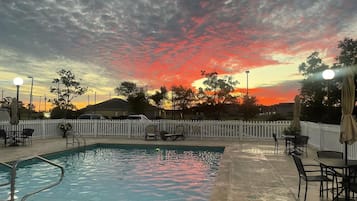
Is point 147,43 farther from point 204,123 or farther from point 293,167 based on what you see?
point 293,167

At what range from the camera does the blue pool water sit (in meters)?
7.88

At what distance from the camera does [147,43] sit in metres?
19.3

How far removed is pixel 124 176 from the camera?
A: 32.6 ft

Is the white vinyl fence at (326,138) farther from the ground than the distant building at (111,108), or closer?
closer

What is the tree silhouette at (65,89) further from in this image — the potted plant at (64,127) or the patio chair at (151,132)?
the patio chair at (151,132)

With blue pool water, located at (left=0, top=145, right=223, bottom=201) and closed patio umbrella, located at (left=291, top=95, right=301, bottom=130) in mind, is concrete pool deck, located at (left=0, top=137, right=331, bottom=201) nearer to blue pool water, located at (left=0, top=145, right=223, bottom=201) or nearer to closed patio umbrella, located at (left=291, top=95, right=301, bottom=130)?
blue pool water, located at (left=0, top=145, right=223, bottom=201)

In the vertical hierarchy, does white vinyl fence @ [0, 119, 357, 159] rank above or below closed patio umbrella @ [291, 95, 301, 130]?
below

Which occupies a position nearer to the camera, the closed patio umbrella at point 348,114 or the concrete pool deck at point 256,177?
the closed patio umbrella at point 348,114

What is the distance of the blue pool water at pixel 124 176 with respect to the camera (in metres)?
7.88

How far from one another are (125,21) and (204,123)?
7301 mm

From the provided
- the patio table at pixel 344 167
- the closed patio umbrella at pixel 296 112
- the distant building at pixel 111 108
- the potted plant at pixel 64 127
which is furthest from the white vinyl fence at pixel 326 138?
the distant building at pixel 111 108

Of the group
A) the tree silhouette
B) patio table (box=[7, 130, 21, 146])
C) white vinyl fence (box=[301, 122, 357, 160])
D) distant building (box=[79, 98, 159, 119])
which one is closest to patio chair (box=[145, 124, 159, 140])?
patio table (box=[7, 130, 21, 146])

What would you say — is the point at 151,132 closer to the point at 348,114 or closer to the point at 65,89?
the point at 348,114

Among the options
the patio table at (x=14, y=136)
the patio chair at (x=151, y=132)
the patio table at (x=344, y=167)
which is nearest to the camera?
the patio table at (x=344, y=167)
